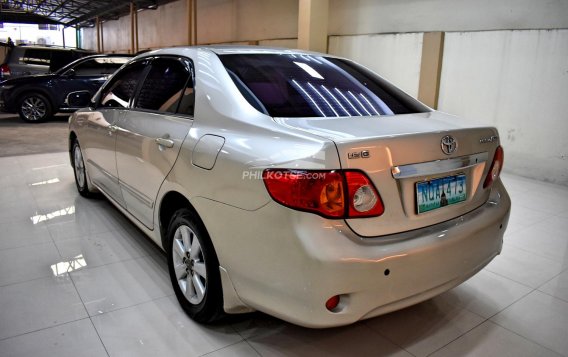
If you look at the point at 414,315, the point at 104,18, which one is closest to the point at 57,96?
the point at 414,315

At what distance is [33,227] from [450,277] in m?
2.85

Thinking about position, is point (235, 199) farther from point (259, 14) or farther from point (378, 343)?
point (259, 14)

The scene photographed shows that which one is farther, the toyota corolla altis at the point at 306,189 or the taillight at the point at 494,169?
the taillight at the point at 494,169

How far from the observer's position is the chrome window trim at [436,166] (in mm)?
1499

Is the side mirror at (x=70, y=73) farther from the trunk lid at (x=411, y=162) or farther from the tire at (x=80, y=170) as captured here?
the trunk lid at (x=411, y=162)

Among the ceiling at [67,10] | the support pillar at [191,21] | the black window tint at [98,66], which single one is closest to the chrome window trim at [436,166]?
the black window tint at [98,66]

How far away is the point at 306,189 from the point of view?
1.41 metres

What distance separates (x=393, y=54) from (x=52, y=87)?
6382 mm

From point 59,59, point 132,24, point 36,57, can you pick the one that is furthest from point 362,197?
point 132,24

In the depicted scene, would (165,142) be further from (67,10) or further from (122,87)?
(67,10)

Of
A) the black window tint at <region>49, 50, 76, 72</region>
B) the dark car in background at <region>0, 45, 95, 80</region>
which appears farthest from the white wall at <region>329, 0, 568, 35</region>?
the dark car in background at <region>0, 45, 95, 80</region>

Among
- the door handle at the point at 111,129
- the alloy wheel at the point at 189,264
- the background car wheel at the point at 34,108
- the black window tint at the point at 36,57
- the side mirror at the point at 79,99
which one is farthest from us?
the black window tint at the point at 36,57

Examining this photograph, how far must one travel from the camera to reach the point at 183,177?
1.90m

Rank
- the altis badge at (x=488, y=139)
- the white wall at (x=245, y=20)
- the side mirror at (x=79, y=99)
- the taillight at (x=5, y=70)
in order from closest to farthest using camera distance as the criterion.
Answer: the altis badge at (x=488, y=139) → the side mirror at (x=79, y=99) → the white wall at (x=245, y=20) → the taillight at (x=5, y=70)
